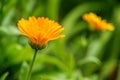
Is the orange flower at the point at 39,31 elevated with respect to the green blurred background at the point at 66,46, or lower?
lower

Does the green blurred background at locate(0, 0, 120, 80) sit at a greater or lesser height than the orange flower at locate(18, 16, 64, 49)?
greater

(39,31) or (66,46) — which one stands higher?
(66,46)

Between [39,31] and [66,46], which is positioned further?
[66,46]

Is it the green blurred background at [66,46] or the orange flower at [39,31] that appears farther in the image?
the green blurred background at [66,46]

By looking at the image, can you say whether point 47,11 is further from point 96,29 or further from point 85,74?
point 96,29
